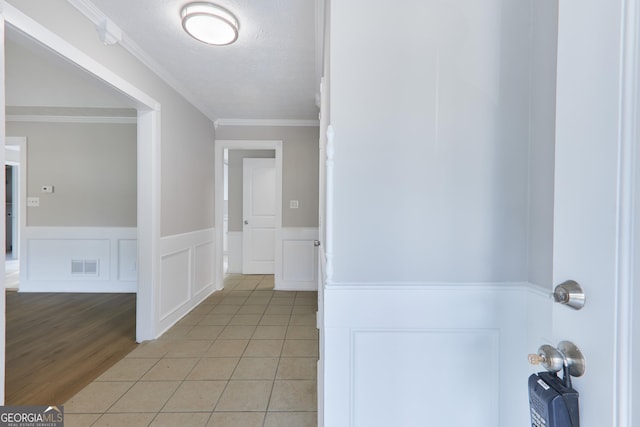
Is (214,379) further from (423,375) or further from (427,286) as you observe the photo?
(427,286)

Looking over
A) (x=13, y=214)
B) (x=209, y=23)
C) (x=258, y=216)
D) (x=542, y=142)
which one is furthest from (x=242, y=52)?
(x=13, y=214)

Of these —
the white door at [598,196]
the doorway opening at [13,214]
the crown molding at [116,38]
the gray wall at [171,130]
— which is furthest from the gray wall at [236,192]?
the white door at [598,196]

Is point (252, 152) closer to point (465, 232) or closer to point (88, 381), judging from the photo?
point (88, 381)

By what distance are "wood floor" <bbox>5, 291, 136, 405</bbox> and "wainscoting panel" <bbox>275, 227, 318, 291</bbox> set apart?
173 centimetres

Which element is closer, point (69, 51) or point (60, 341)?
point (69, 51)

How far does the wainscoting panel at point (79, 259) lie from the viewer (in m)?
3.64

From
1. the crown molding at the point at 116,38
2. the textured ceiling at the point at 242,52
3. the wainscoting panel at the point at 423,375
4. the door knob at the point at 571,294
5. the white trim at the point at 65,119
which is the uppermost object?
the textured ceiling at the point at 242,52

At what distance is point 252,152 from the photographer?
4.95 m

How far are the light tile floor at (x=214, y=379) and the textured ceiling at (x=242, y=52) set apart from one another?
2.30m

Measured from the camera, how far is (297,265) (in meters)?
3.89

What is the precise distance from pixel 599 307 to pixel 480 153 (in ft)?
2.30

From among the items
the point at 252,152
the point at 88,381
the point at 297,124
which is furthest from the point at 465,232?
the point at 252,152

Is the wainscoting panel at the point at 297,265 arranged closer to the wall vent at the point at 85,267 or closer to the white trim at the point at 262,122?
the white trim at the point at 262,122

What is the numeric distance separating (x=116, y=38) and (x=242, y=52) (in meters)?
0.81
